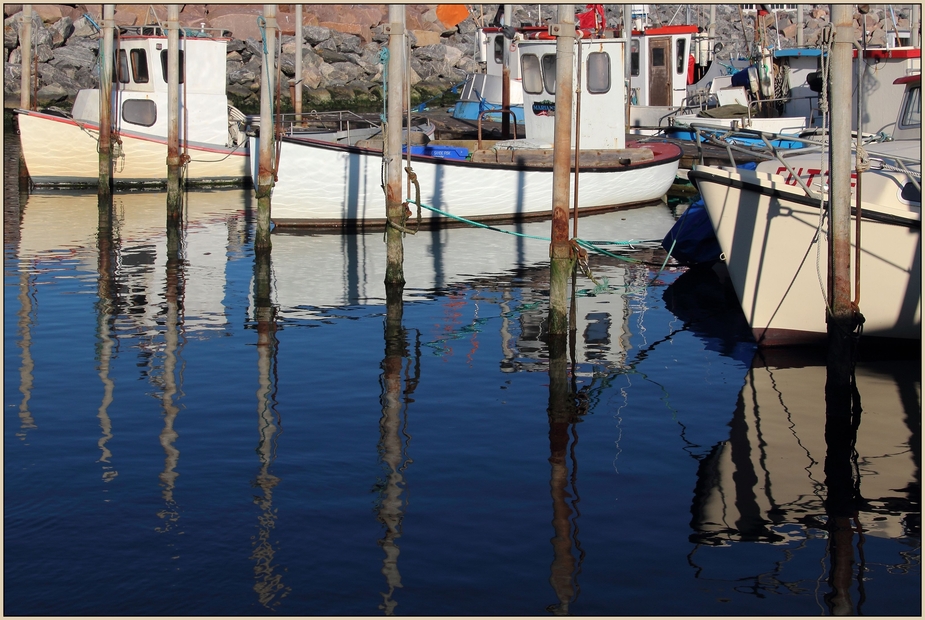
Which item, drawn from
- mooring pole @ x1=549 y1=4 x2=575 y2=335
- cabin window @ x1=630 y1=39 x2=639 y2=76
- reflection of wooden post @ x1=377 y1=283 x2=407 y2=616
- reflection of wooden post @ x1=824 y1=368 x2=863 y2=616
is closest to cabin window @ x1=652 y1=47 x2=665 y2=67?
cabin window @ x1=630 y1=39 x2=639 y2=76

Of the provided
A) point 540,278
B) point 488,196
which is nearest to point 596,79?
point 488,196

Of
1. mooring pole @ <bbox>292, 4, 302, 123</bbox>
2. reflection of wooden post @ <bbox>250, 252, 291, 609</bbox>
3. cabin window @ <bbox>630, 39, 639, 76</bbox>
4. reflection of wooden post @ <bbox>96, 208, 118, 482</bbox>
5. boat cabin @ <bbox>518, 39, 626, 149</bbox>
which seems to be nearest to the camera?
reflection of wooden post @ <bbox>250, 252, 291, 609</bbox>

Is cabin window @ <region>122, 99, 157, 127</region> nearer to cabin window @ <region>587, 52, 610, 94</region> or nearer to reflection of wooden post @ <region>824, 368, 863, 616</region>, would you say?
cabin window @ <region>587, 52, 610, 94</region>

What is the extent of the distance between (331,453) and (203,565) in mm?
2031

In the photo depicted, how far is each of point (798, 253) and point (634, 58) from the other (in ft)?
73.9

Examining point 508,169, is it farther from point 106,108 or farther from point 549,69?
point 106,108

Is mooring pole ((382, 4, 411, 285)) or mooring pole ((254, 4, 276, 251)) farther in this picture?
mooring pole ((254, 4, 276, 251))

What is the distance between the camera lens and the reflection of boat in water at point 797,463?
22.7ft

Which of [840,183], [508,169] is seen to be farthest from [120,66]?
[840,183]

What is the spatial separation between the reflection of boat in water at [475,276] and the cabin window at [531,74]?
2817mm

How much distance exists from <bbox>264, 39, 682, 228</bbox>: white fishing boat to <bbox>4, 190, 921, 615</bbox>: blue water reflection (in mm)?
4729

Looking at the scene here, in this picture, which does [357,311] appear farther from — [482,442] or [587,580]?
[587,580]

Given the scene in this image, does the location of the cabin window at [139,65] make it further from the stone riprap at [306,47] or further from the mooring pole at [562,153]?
the stone riprap at [306,47]

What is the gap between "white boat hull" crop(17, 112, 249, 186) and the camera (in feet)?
80.1
